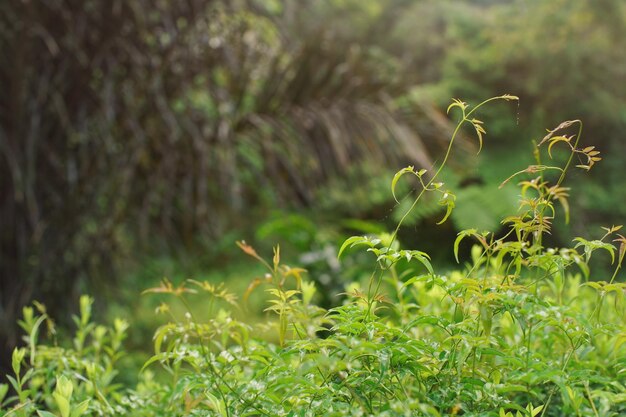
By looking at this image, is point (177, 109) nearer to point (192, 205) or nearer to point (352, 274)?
point (192, 205)

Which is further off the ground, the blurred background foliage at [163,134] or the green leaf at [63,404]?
the green leaf at [63,404]

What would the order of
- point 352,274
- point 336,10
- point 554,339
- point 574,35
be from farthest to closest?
point 336,10 < point 574,35 < point 352,274 < point 554,339

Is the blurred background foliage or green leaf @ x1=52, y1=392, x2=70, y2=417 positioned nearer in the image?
green leaf @ x1=52, y1=392, x2=70, y2=417

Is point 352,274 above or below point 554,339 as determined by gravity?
below

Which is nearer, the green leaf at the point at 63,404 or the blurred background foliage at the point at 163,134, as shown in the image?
the green leaf at the point at 63,404

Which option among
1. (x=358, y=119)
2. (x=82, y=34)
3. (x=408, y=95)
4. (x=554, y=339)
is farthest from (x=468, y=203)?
(x=554, y=339)

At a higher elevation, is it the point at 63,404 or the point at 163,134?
the point at 63,404

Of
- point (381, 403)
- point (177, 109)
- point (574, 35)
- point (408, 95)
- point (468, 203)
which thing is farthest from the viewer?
point (574, 35)

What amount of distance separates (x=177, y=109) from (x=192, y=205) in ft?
1.78

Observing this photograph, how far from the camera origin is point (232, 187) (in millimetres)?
3051

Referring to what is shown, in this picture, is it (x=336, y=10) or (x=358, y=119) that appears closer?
(x=358, y=119)

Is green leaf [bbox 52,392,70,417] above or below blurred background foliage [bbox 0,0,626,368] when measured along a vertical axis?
Answer: above

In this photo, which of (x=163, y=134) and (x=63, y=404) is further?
(x=163, y=134)

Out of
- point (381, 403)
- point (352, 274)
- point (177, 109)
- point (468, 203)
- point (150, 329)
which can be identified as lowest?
point (150, 329)
